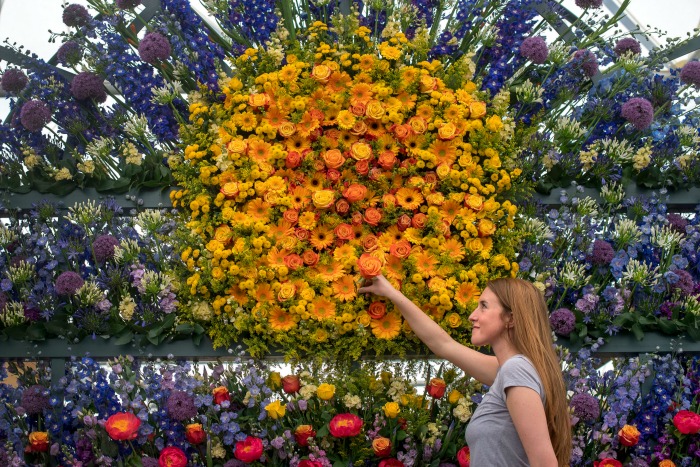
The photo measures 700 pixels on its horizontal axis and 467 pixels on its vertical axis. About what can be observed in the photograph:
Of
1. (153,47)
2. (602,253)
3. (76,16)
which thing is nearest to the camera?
(602,253)

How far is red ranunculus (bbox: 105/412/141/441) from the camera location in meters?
2.51

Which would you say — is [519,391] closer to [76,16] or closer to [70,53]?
[70,53]

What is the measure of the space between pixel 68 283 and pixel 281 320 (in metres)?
0.82

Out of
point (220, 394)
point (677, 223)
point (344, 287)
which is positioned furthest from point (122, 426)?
point (677, 223)

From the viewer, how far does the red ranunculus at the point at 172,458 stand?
255 centimetres

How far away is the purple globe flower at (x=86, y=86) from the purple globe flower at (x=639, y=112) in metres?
2.27

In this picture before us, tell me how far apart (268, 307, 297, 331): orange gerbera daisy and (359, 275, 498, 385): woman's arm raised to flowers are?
14.0 inches

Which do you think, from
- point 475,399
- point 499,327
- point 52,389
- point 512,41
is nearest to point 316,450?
point 475,399

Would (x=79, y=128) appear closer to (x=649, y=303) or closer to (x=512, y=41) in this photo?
(x=512, y=41)

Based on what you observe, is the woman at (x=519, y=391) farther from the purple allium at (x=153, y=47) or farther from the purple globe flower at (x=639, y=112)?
the purple allium at (x=153, y=47)

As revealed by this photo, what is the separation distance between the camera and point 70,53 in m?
3.40

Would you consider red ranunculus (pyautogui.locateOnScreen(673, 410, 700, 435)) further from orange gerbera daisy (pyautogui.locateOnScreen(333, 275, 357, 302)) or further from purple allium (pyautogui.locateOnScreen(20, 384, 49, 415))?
purple allium (pyautogui.locateOnScreen(20, 384, 49, 415))

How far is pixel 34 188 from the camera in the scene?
10.8 feet

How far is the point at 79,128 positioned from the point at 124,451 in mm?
1404
